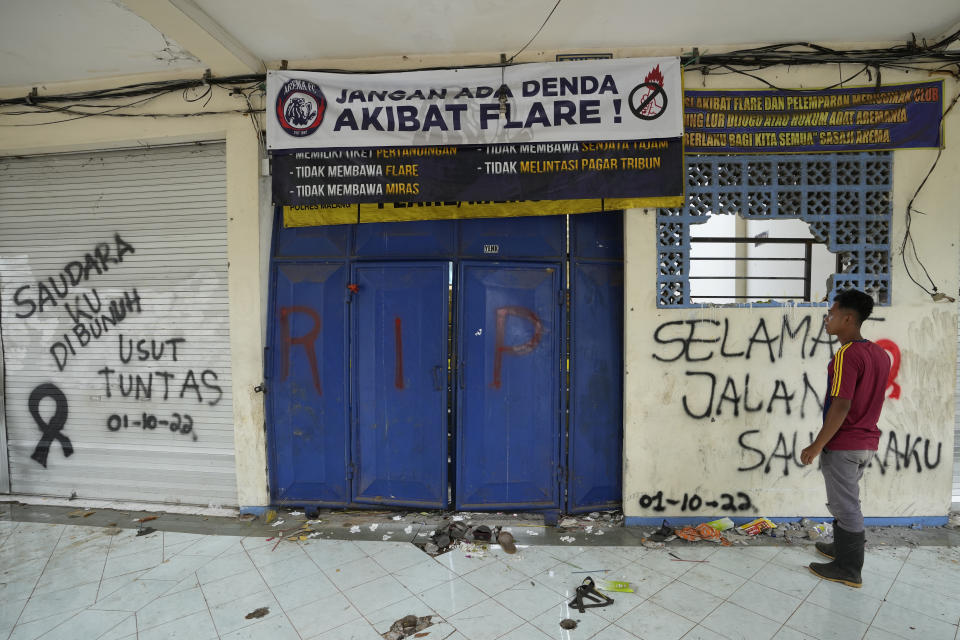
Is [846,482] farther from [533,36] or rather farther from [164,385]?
[164,385]

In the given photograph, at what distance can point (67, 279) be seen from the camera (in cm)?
425

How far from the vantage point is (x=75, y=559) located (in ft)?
11.0

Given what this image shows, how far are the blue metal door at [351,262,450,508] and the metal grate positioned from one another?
1.97 meters

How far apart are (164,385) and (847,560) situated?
563 cm

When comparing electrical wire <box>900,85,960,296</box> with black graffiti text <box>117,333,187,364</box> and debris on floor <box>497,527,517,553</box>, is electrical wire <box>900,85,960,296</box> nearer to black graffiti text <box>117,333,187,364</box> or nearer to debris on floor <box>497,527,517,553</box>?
debris on floor <box>497,527,517,553</box>

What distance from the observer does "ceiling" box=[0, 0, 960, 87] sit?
309cm

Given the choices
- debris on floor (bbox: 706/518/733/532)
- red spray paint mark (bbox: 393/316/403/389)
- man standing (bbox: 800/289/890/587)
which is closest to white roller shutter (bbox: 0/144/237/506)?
red spray paint mark (bbox: 393/316/403/389)

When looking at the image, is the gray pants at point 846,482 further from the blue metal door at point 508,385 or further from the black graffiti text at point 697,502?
the blue metal door at point 508,385

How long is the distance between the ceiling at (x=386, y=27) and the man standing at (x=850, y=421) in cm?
217

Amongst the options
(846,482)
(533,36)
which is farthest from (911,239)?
(533,36)

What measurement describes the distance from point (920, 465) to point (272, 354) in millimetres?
5584

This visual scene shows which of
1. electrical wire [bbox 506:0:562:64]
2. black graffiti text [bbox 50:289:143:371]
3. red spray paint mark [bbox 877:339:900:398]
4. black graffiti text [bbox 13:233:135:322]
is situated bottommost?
red spray paint mark [bbox 877:339:900:398]

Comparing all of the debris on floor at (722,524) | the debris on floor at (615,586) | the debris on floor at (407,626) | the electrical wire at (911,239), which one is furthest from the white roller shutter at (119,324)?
the electrical wire at (911,239)

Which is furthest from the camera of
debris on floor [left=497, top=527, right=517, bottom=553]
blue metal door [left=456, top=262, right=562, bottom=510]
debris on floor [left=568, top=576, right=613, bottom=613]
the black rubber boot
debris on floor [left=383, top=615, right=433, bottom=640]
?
blue metal door [left=456, top=262, right=562, bottom=510]
